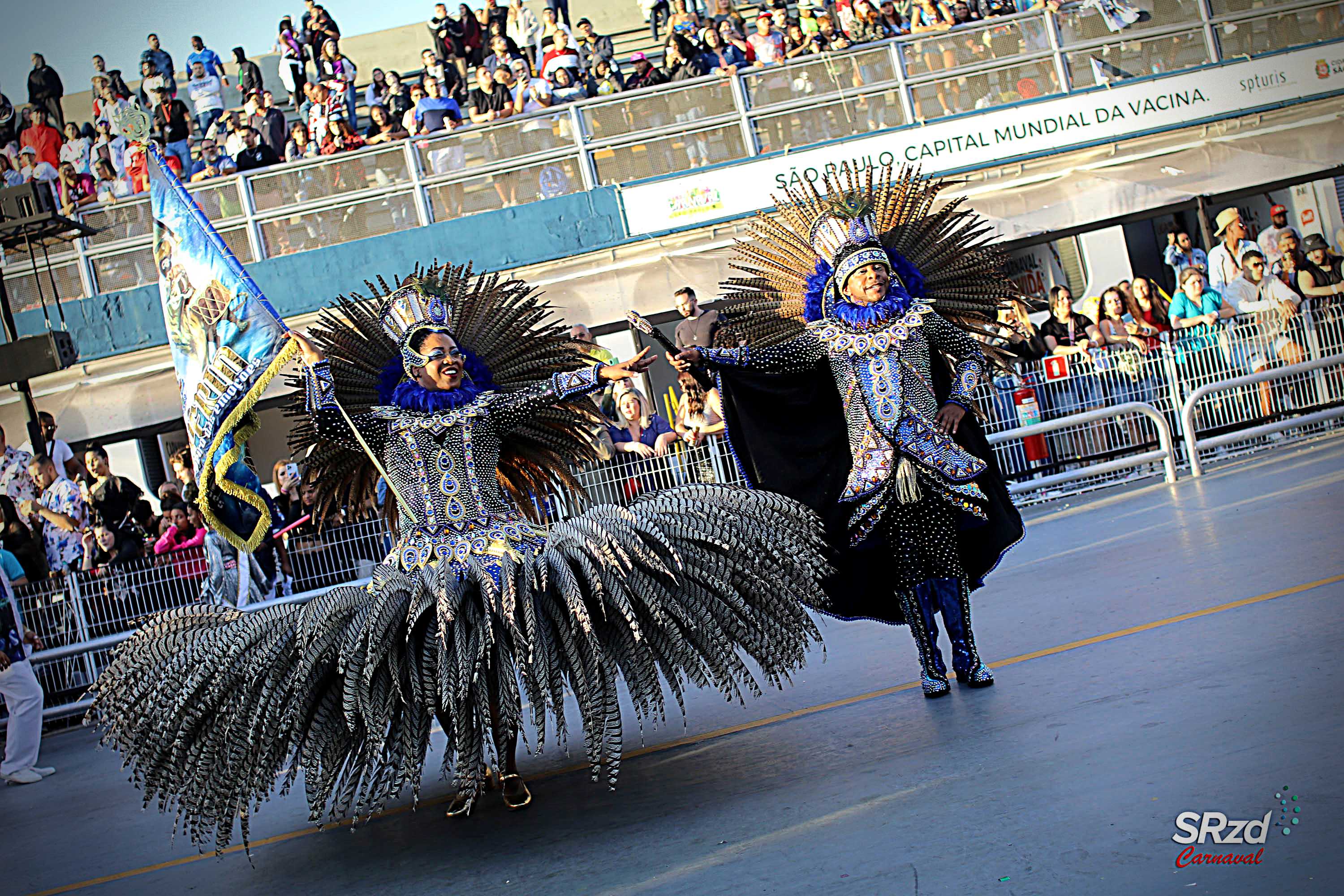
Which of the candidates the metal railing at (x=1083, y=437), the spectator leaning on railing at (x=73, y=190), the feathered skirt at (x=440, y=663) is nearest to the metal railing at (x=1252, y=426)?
the metal railing at (x=1083, y=437)

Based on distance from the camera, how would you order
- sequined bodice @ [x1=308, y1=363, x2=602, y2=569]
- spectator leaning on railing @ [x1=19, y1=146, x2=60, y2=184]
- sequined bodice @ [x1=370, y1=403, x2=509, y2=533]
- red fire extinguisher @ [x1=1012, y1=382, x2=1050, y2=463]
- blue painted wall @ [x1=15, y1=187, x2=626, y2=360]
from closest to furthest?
1. sequined bodice @ [x1=308, y1=363, x2=602, y2=569]
2. sequined bodice @ [x1=370, y1=403, x2=509, y2=533]
3. red fire extinguisher @ [x1=1012, y1=382, x2=1050, y2=463]
4. blue painted wall @ [x1=15, y1=187, x2=626, y2=360]
5. spectator leaning on railing @ [x1=19, y1=146, x2=60, y2=184]

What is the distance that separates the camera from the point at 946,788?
385cm

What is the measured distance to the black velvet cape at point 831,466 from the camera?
560 centimetres

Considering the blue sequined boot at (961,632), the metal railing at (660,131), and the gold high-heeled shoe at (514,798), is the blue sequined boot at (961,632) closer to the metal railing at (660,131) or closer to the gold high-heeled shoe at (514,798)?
the gold high-heeled shoe at (514,798)

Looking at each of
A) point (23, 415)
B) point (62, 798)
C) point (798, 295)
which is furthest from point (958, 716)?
point (23, 415)

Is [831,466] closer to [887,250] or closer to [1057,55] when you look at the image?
[887,250]

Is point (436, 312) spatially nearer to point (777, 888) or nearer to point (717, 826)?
point (717, 826)

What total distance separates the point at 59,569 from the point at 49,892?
244 inches

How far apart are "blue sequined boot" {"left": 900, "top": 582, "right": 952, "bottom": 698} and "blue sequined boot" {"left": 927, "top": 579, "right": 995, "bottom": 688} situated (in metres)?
0.04

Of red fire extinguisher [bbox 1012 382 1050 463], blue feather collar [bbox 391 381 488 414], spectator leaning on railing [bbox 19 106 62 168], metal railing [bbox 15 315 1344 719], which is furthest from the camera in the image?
spectator leaning on railing [bbox 19 106 62 168]

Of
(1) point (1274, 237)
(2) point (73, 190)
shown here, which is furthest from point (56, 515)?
(1) point (1274, 237)

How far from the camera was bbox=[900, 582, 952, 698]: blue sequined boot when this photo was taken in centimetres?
517

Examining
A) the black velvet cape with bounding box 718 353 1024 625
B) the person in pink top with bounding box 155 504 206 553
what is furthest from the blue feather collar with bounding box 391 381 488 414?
the person in pink top with bounding box 155 504 206 553

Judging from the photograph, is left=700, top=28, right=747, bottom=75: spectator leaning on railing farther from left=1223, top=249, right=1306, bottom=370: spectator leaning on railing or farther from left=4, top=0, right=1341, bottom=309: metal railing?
left=1223, top=249, right=1306, bottom=370: spectator leaning on railing
